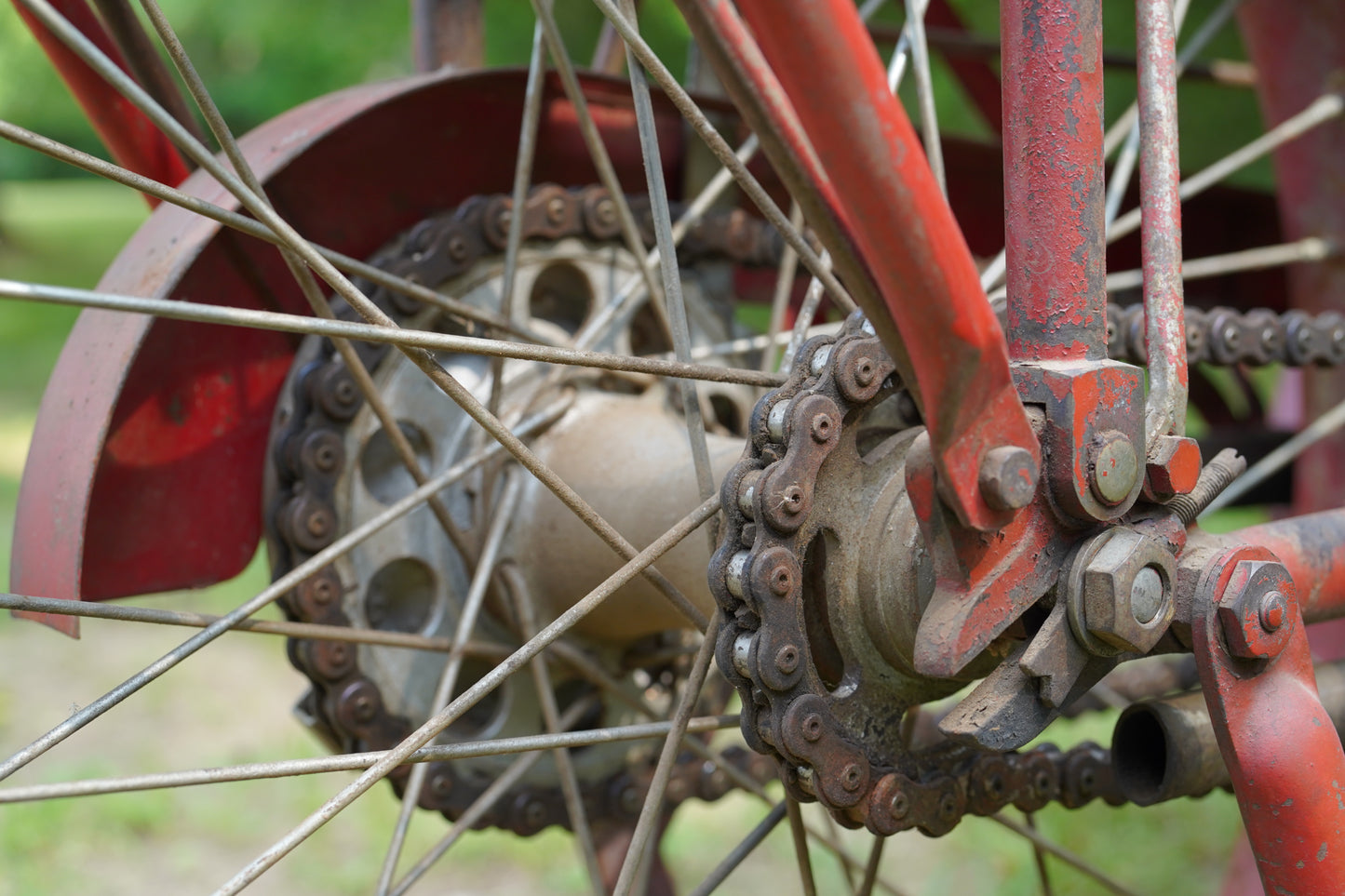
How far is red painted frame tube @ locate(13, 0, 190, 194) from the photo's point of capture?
125 centimetres

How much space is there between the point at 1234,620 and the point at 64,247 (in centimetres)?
1293

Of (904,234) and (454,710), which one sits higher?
(904,234)

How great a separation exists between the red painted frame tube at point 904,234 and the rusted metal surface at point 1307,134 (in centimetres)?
125

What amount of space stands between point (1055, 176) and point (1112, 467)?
203 millimetres

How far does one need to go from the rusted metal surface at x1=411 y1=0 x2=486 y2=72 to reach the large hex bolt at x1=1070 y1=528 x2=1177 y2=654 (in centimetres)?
105

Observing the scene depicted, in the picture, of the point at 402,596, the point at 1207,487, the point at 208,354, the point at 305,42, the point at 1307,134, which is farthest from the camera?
the point at 305,42

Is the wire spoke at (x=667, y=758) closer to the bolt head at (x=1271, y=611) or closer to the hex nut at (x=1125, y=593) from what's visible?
the hex nut at (x=1125, y=593)

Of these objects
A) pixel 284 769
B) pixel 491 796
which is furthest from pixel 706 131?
pixel 491 796

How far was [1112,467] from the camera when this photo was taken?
0.87 meters

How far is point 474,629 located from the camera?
1.43 m

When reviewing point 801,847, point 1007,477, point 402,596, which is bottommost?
point 801,847

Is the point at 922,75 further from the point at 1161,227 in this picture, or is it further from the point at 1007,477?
the point at 1007,477

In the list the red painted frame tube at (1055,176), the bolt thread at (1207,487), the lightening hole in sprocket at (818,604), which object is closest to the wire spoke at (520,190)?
the lightening hole in sprocket at (818,604)

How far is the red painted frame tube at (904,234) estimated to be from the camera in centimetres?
66
